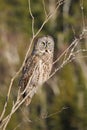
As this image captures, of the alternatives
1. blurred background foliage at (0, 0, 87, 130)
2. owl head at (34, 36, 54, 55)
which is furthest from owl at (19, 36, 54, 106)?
blurred background foliage at (0, 0, 87, 130)

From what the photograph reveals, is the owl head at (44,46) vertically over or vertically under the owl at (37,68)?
over

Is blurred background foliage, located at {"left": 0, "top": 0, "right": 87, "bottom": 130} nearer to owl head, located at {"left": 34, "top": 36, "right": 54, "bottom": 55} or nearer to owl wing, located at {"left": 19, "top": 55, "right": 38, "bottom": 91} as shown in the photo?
owl head, located at {"left": 34, "top": 36, "right": 54, "bottom": 55}

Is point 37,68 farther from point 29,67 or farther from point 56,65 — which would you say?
point 56,65

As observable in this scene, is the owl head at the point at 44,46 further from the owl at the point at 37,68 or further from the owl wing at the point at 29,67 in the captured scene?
the owl wing at the point at 29,67

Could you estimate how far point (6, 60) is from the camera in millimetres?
35719

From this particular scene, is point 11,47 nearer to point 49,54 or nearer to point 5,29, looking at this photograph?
point 5,29

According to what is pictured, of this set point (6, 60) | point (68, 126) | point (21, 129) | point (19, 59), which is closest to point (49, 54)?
point (21, 129)

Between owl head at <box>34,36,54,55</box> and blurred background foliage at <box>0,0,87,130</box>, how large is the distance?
30.5 ft

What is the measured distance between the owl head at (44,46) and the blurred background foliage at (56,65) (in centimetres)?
930

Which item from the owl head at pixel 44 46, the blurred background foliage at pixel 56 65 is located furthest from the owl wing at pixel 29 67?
the blurred background foliage at pixel 56 65

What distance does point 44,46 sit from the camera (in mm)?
11852

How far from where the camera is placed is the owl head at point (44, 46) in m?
11.7

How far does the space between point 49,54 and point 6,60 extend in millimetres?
24150

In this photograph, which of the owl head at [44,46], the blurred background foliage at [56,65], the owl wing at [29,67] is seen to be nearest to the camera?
the owl wing at [29,67]
